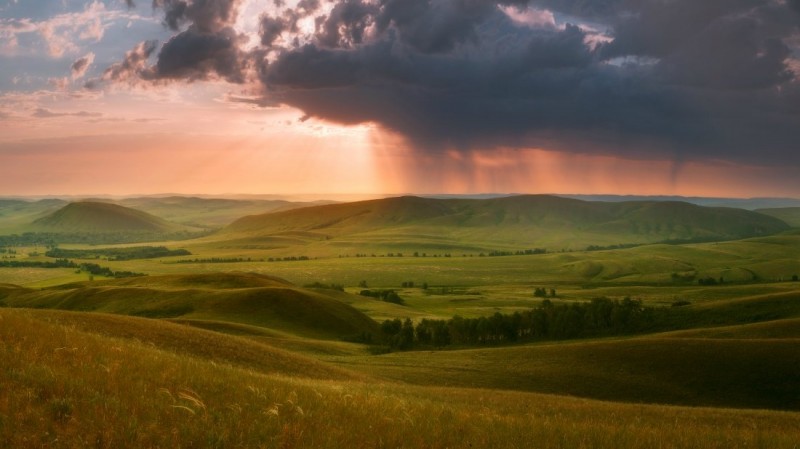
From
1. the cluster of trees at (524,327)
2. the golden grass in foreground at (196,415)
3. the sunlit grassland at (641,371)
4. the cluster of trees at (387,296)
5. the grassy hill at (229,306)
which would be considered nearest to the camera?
the golden grass in foreground at (196,415)

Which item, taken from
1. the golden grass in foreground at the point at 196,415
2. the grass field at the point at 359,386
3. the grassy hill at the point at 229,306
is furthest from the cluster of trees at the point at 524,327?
the golden grass in foreground at the point at 196,415

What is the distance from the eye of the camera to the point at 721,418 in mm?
29688

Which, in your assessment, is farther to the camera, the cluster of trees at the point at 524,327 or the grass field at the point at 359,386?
the cluster of trees at the point at 524,327

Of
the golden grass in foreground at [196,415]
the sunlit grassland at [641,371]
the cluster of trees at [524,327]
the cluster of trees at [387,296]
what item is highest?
the golden grass in foreground at [196,415]

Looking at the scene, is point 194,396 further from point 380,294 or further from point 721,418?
point 380,294

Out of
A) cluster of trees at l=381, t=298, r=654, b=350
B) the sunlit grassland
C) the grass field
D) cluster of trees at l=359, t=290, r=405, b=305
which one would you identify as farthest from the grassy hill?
cluster of trees at l=359, t=290, r=405, b=305

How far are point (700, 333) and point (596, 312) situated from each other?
115ft

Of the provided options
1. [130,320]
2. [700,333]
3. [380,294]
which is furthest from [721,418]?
[380,294]

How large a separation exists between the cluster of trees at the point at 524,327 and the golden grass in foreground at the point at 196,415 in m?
88.7

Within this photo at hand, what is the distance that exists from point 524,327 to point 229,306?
202ft

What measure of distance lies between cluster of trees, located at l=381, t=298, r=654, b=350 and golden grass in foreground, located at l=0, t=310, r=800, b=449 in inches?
3492

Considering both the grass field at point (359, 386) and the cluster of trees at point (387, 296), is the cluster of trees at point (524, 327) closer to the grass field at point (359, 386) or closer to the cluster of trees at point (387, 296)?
the grass field at point (359, 386)

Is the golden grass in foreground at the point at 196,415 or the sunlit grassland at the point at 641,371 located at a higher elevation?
the golden grass in foreground at the point at 196,415

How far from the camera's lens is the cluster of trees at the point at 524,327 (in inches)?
4279
